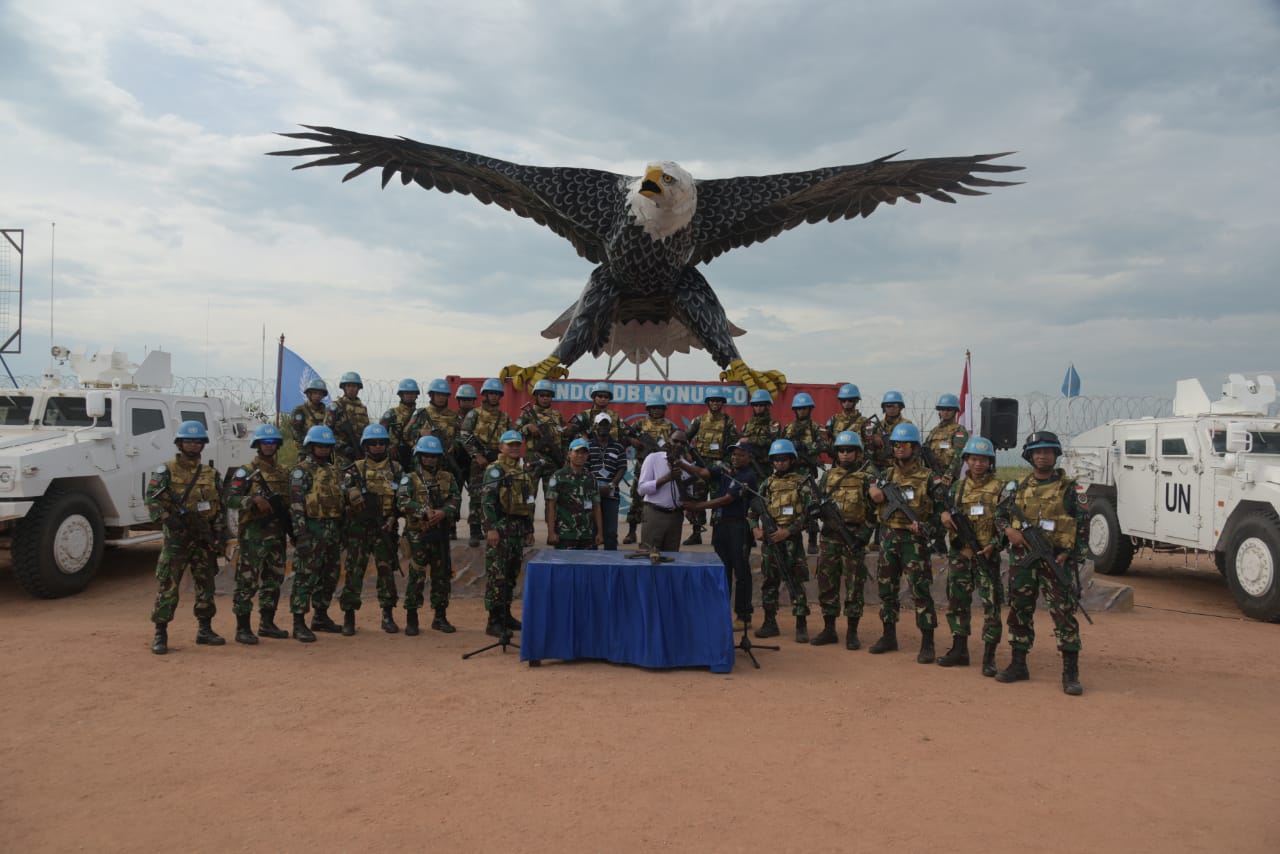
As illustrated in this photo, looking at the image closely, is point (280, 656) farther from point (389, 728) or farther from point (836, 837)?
point (836, 837)

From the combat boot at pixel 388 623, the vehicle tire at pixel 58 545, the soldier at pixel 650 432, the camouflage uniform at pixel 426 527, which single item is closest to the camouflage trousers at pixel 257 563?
the combat boot at pixel 388 623

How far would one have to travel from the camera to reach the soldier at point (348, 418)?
8.20 meters

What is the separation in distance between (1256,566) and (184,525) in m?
10.2

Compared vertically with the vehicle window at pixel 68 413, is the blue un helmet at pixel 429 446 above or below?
below

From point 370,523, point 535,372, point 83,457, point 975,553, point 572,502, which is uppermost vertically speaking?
point 535,372

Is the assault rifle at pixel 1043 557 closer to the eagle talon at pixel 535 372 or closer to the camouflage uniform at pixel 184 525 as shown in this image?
the eagle talon at pixel 535 372

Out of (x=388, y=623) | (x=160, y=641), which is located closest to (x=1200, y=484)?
(x=388, y=623)

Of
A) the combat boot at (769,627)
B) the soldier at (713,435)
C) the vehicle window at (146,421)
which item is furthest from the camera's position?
the vehicle window at (146,421)

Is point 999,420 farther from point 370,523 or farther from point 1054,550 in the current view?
point 370,523

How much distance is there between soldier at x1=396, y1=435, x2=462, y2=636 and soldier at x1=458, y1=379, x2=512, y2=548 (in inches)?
34.1

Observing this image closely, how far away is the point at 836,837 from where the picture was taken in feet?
10.6

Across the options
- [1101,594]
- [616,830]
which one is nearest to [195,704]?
[616,830]

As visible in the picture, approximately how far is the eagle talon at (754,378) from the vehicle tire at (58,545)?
7258 millimetres

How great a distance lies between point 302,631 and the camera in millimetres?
6504
